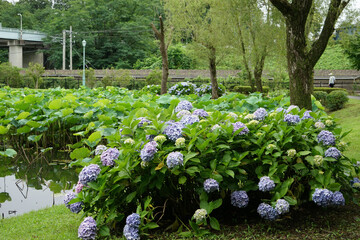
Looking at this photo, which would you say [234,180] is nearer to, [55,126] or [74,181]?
[74,181]

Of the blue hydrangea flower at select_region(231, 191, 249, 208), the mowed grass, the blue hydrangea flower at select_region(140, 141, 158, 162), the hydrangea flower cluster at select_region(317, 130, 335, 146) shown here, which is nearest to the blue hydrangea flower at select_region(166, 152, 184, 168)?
the blue hydrangea flower at select_region(140, 141, 158, 162)

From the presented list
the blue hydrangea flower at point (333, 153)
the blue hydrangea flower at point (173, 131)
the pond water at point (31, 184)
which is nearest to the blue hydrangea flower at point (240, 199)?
the blue hydrangea flower at point (173, 131)

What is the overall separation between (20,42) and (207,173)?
192 ft

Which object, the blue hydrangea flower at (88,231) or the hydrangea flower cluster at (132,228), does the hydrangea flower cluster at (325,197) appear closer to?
the hydrangea flower cluster at (132,228)

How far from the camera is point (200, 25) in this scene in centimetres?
1652

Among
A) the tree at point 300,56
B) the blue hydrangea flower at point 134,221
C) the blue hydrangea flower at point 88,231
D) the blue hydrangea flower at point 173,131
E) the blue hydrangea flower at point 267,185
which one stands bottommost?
the blue hydrangea flower at point 88,231

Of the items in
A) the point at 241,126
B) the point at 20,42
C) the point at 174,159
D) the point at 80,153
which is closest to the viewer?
the point at 174,159

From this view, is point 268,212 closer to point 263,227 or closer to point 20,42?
point 263,227

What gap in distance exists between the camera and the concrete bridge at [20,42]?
5378 centimetres

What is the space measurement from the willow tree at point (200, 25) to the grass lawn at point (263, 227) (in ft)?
40.5

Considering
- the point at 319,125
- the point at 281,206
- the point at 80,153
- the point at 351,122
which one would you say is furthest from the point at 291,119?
the point at 351,122

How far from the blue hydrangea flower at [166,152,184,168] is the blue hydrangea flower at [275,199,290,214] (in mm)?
792

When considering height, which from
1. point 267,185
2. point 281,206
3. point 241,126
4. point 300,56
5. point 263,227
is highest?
point 300,56

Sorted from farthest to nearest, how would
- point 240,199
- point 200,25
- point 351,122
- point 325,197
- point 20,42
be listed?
point 20,42 < point 200,25 < point 351,122 < point 240,199 < point 325,197
